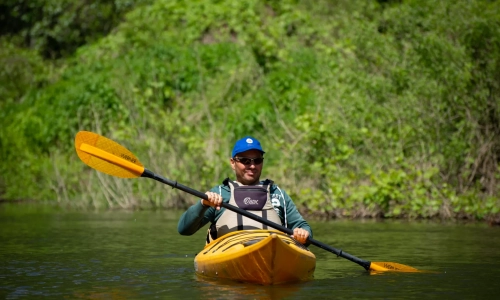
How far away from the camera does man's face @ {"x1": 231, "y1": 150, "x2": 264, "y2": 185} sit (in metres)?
7.94

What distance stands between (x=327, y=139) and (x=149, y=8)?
11.2 m

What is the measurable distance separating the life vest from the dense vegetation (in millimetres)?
5644

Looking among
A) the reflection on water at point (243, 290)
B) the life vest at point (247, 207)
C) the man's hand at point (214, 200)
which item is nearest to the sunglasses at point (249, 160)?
the life vest at point (247, 207)

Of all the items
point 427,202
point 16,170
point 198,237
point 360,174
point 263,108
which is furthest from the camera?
point 16,170

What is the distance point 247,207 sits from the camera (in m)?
8.04

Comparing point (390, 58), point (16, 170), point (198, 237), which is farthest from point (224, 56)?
point (198, 237)

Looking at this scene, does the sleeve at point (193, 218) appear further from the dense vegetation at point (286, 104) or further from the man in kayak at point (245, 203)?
the dense vegetation at point (286, 104)

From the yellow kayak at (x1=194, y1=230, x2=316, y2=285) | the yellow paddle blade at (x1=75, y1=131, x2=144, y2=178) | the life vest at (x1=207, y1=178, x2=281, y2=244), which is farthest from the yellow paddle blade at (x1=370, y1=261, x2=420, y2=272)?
the yellow paddle blade at (x1=75, y1=131, x2=144, y2=178)

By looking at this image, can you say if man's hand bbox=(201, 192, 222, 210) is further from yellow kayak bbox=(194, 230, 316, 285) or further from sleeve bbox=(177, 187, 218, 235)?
yellow kayak bbox=(194, 230, 316, 285)

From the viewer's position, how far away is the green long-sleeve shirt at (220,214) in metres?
7.87

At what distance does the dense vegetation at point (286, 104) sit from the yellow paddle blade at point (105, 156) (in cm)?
556

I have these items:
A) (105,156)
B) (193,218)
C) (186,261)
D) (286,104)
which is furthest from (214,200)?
(286,104)

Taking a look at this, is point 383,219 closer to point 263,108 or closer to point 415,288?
point 263,108

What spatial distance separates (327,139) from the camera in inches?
580
